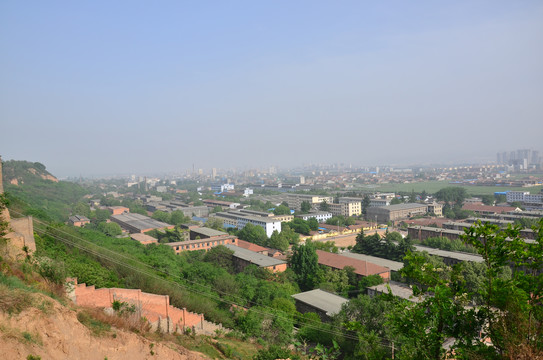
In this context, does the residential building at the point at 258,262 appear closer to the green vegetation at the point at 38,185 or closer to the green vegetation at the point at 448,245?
the green vegetation at the point at 448,245

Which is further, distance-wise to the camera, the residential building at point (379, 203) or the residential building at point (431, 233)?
the residential building at point (379, 203)

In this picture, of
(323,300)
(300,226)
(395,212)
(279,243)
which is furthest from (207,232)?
(395,212)

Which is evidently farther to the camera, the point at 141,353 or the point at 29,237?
the point at 29,237

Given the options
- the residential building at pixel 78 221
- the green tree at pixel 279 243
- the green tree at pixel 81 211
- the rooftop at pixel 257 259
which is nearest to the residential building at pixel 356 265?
the rooftop at pixel 257 259

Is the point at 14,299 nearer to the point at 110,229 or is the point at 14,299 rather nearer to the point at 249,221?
the point at 110,229

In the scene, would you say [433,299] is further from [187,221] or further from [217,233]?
[187,221]

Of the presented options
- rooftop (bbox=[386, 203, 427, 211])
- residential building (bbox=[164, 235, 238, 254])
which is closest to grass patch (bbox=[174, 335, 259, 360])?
residential building (bbox=[164, 235, 238, 254])

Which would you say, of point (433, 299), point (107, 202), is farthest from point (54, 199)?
point (433, 299)

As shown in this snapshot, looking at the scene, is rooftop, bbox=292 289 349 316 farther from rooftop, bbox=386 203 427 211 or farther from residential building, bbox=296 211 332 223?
rooftop, bbox=386 203 427 211

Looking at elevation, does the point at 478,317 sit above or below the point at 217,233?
above
